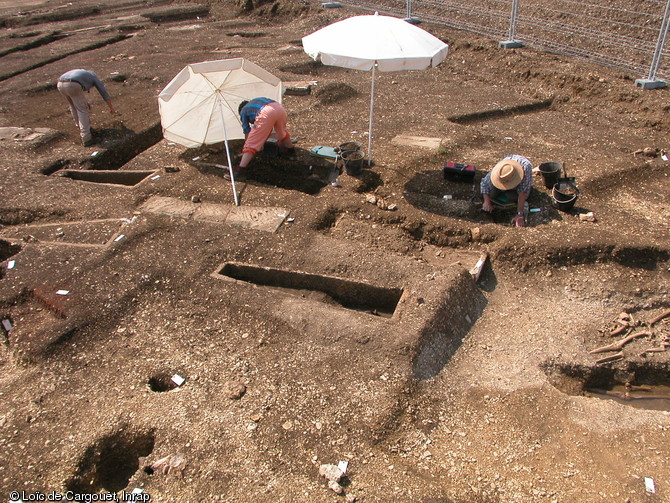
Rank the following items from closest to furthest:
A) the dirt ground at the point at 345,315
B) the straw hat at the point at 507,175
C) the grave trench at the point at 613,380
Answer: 1. the dirt ground at the point at 345,315
2. the grave trench at the point at 613,380
3. the straw hat at the point at 507,175

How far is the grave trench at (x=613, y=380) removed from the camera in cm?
479

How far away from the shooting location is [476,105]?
9797 millimetres

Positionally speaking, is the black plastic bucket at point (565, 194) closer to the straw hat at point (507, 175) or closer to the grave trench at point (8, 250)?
the straw hat at point (507, 175)

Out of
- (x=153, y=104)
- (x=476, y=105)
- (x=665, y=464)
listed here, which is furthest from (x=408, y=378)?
(x=153, y=104)

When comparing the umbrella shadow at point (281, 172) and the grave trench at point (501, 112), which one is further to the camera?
the grave trench at point (501, 112)

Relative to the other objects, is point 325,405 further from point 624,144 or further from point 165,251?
point 624,144

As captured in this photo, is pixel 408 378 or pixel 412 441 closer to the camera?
pixel 412 441

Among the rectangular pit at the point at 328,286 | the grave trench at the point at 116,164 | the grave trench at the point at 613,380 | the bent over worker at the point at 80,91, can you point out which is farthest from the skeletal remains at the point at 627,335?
the bent over worker at the point at 80,91

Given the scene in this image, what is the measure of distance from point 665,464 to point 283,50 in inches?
538

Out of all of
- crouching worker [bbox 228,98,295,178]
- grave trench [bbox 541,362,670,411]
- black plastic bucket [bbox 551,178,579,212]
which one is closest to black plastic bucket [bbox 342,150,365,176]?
crouching worker [bbox 228,98,295,178]

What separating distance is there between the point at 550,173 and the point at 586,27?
24.6 ft

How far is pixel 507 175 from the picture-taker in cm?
603

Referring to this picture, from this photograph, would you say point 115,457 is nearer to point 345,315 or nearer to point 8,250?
point 345,315

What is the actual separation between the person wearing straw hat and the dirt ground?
224 mm
